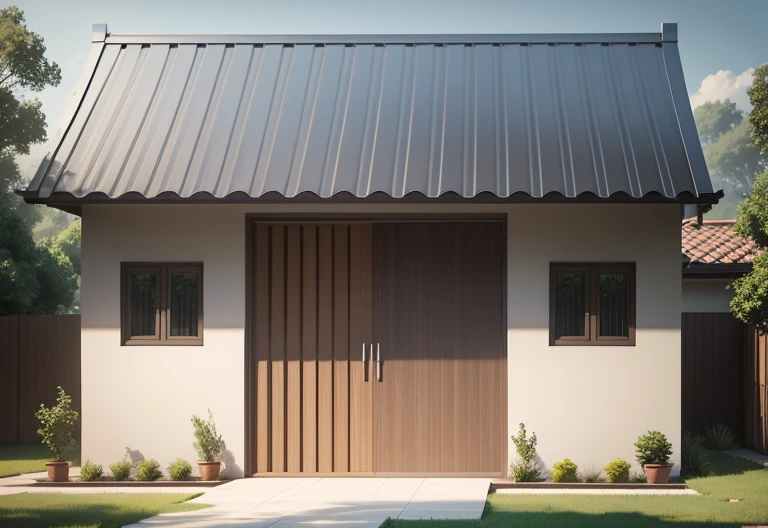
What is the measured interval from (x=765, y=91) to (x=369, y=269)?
19.6 feet

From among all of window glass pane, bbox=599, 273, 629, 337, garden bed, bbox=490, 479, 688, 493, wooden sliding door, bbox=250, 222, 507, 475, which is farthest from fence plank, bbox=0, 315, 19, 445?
window glass pane, bbox=599, 273, 629, 337

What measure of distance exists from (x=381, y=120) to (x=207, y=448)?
4553 millimetres

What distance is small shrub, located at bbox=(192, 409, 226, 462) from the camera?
1159cm

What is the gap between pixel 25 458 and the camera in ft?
45.0

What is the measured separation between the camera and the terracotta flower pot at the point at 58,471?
37.6 ft

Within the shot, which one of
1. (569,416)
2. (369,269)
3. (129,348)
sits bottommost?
(569,416)

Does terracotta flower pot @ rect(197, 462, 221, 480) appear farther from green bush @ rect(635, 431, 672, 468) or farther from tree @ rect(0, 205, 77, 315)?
tree @ rect(0, 205, 77, 315)

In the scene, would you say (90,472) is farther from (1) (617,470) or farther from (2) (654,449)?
(2) (654,449)

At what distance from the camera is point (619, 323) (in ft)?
38.8

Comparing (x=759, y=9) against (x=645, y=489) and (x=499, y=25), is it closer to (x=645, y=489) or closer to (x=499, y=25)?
(x=499, y=25)

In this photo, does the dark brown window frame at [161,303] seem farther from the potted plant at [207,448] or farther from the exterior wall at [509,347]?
the potted plant at [207,448]

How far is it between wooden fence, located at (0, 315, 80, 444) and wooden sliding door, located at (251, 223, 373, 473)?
4518 mm

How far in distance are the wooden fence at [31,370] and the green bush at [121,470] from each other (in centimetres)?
381

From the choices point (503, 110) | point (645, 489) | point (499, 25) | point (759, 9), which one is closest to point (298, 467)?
point (645, 489)
